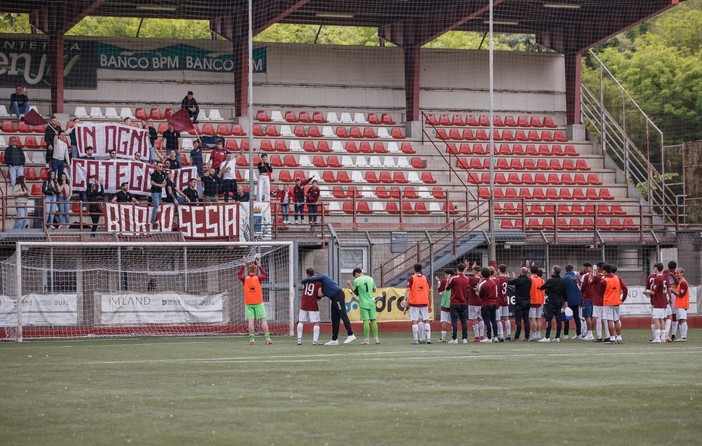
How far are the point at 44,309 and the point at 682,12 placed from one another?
60.7 metres

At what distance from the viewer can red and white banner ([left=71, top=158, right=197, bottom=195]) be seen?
3147 centimetres

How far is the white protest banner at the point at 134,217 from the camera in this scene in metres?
30.3

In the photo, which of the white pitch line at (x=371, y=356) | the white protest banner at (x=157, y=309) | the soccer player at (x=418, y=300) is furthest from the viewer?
the white protest banner at (x=157, y=309)

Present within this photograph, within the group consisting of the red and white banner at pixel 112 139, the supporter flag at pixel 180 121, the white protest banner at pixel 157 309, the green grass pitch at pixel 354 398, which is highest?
the supporter flag at pixel 180 121

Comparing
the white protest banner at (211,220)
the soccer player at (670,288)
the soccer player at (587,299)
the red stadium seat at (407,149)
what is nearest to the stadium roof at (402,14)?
the red stadium seat at (407,149)

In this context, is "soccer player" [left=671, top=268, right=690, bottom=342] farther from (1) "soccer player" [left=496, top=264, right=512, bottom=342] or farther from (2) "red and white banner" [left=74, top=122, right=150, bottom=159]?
(2) "red and white banner" [left=74, top=122, right=150, bottom=159]

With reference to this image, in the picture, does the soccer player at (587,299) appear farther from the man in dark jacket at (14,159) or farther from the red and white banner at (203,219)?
the man in dark jacket at (14,159)

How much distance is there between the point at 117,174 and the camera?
31.8 meters

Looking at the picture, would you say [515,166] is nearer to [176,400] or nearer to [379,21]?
[379,21]

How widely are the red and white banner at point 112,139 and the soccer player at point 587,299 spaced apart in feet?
43.2

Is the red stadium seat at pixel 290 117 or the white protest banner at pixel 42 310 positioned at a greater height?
the red stadium seat at pixel 290 117

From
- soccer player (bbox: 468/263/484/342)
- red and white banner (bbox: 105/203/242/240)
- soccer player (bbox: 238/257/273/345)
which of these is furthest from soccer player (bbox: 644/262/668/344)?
red and white banner (bbox: 105/203/242/240)

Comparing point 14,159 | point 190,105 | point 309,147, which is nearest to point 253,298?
point 14,159

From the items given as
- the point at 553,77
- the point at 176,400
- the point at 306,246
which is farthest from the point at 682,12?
the point at 176,400
